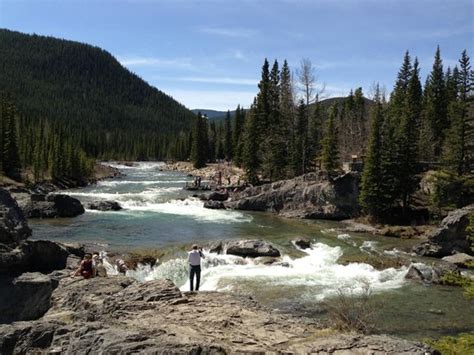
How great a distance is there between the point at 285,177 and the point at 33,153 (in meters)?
45.1

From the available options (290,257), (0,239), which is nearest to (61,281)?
(0,239)

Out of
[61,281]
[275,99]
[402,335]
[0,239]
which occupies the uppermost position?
[275,99]

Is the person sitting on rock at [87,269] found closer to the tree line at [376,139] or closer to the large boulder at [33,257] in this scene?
the large boulder at [33,257]

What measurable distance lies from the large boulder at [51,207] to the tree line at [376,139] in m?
27.9

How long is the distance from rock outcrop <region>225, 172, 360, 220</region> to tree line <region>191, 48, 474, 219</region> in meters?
2.61

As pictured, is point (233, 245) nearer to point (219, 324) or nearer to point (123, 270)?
point (123, 270)

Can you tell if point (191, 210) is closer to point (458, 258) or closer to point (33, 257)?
point (458, 258)

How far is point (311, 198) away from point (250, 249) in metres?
22.3

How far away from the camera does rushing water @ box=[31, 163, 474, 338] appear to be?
69.5ft

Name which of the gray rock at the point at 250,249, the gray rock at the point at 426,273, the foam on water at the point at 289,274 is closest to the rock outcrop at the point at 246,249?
the gray rock at the point at 250,249

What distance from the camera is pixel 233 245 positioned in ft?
101

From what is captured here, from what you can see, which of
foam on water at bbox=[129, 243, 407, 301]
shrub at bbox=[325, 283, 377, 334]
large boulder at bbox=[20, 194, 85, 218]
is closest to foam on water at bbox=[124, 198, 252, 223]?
large boulder at bbox=[20, 194, 85, 218]

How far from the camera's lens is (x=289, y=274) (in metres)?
27.0

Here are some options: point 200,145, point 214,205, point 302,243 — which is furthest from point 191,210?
point 200,145
